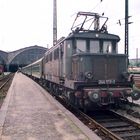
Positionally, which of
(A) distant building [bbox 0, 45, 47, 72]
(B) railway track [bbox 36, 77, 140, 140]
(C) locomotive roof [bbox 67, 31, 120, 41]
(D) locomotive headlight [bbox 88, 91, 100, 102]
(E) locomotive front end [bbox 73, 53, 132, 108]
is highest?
(A) distant building [bbox 0, 45, 47, 72]

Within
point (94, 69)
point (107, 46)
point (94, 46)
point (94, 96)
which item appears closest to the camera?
point (94, 96)

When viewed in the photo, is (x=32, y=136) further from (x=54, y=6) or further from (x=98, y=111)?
(x=54, y=6)

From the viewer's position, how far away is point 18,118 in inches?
434

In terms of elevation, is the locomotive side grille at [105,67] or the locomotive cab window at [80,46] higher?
the locomotive cab window at [80,46]

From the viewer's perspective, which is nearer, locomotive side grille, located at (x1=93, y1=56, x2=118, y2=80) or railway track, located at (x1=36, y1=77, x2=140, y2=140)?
railway track, located at (x1=36, y1=77, x2=140, y2=140)

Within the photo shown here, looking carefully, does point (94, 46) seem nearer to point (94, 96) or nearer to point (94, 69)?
point (94, 69)

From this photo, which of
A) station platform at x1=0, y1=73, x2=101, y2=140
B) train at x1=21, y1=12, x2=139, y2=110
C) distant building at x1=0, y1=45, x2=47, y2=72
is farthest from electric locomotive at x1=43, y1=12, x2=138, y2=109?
distant building at x1=0, y1=45, x2=47, y2=72

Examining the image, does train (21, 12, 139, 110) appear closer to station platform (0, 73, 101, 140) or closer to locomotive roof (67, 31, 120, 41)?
locomotive roof (67, 31, 120, 41)

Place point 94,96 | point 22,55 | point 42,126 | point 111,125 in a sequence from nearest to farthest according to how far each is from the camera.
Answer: point 42,126, point 111,125, point 94,96, point 22,55

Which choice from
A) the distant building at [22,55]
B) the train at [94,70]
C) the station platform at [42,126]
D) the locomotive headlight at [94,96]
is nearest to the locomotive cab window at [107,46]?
the train at [94,70]

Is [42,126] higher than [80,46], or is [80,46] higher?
[80,46]

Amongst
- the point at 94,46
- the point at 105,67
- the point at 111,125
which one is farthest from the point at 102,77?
the point at 111,125

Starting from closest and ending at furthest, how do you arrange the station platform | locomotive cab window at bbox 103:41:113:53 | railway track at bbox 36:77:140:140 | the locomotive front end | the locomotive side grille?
1. the station platform
2. railway track at bbox 36:77:140:140
3. the locomotive front end
4. the locomotive side grille
5. locomotive cab window at bbox 103:41:113:53

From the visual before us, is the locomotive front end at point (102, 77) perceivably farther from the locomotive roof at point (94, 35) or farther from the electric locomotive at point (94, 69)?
the locomotive roof at point (94, 35)
